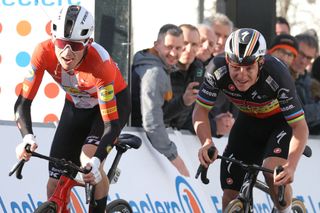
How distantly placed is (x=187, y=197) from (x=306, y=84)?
7.83ft

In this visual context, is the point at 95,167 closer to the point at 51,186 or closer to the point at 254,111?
the point at 51,186

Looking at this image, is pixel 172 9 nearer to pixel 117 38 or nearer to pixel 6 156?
pixel 117 38

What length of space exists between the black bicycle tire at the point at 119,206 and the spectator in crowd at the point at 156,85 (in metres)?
0.97

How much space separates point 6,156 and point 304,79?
4.39 meters

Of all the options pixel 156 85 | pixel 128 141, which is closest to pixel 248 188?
pixel 128 141

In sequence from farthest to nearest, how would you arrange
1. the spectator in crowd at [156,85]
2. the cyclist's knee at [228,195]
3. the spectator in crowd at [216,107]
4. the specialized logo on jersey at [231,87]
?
the spectator in crowd at [216,107] → the spectator in crowd at [156,85] → the cyclist's knee at [228,195] → the specialized logo on jersey at [231,87]

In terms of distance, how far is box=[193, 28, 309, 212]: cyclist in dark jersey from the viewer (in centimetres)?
952

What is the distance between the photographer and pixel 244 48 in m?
9.49

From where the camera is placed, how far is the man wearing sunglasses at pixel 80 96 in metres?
9.35

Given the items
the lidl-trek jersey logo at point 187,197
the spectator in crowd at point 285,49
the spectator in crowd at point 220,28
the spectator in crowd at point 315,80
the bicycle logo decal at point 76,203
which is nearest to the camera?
the bicycle logo decal at point 76,203

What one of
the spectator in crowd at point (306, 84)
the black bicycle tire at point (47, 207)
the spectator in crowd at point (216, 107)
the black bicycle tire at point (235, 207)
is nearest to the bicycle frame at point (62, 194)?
the black bicycle tire at point (47, 207)

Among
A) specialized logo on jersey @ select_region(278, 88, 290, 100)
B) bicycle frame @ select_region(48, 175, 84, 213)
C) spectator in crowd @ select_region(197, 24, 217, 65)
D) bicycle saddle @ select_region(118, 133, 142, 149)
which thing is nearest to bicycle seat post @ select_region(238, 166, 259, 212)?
specialized logo on jersey @ select_region(278, 88, 290, 100)

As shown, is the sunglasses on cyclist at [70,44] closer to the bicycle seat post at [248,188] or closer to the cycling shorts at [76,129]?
the cycling shorts at [76,129]

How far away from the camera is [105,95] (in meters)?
9.58
